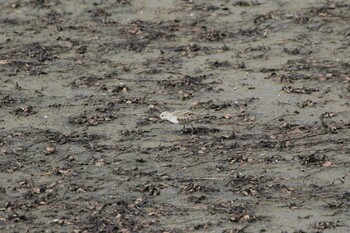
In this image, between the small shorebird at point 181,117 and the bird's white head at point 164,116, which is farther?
the bird's white head at point 164,116

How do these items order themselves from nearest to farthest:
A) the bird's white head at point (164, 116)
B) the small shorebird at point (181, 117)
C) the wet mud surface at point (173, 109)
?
1. the wet mud surface at point (173, 109)
2. the small shorebird at point (181, 117)
3. the bird's white head at point (164, 116)

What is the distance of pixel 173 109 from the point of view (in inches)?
305

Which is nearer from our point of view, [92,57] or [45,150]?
[45,150]

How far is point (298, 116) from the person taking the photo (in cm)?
762

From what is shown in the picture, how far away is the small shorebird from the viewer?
739 centimetres

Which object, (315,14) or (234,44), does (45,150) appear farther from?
(315,14)

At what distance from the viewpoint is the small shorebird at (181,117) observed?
7.39 meters

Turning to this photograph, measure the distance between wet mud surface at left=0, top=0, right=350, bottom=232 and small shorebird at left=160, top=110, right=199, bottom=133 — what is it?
6 centimetres

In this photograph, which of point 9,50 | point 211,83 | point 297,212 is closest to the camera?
point 297,212

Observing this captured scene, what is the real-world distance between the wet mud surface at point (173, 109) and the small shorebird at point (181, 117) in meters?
0.06

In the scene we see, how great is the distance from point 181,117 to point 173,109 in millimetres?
372

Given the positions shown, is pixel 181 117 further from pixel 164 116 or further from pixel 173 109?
pixel 173 109

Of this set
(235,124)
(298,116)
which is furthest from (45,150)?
(298,116)

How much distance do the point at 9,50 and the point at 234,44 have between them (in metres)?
1.85
